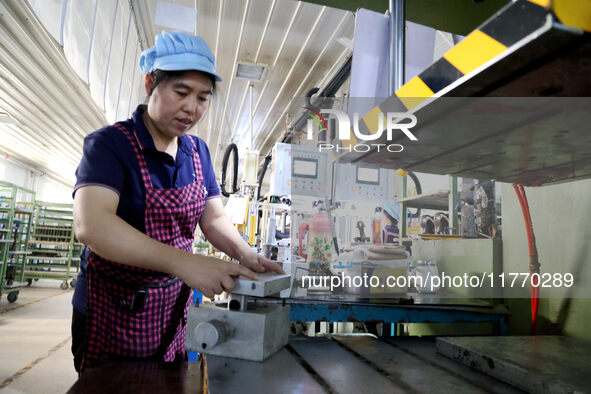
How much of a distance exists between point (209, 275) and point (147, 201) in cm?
37

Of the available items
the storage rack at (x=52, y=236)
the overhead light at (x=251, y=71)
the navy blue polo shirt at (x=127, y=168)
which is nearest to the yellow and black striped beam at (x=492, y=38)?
the navy blue polo shirt at (x=127, y=168)

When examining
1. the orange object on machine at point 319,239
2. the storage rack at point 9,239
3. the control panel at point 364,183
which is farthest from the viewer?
the storage rack at point 9,239

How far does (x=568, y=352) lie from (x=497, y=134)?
22.8 inches

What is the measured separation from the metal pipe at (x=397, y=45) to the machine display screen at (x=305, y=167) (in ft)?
5.54

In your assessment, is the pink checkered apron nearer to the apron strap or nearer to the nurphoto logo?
the apron strap

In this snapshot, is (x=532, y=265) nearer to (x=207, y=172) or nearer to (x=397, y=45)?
(x=397, y=45)

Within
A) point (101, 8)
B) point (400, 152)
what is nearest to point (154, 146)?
point (400, 152)

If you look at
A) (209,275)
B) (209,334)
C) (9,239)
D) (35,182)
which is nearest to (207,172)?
(209,275)

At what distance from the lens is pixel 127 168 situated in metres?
0.98

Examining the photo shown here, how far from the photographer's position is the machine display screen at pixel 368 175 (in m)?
2.39

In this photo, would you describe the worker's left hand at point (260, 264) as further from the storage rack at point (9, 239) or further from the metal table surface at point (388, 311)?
the storage rack at point (9, 239)

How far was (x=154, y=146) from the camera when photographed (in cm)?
105

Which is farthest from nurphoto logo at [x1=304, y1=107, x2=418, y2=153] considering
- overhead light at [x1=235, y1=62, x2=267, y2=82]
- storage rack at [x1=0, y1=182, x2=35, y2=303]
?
storage rack at [x1=0, y1=182, x2=35, y2=303]

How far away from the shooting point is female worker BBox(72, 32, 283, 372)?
3.10 feet
